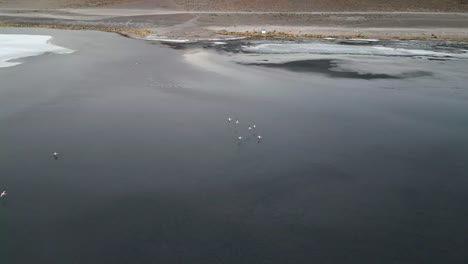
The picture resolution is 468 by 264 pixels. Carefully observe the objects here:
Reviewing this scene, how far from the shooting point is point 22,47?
24.6m

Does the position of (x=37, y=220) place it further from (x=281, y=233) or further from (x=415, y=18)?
(x=415, y=18)

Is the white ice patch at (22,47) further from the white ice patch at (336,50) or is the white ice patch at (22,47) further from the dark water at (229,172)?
the white ice patch at (336,50)

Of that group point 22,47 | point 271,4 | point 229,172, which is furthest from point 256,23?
point 229,172

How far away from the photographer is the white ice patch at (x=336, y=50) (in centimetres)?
2512

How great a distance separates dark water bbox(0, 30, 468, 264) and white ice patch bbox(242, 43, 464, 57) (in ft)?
26.2

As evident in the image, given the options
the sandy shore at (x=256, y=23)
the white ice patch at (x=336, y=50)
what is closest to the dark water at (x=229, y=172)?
the white ice patch at (x=336, y=50)

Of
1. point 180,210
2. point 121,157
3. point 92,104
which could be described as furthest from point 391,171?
point 92,104

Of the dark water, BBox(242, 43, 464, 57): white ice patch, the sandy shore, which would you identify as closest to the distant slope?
the sandy shore

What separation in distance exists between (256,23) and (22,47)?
21.6 meters

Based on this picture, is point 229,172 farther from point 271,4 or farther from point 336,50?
point 271,4

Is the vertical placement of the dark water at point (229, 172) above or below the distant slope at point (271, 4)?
below

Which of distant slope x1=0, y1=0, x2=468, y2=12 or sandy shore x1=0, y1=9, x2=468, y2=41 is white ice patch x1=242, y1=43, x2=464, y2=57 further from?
distant slope x1=0, y1=0, x2=468, y2=12

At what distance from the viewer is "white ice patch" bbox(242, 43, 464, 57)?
2512cm

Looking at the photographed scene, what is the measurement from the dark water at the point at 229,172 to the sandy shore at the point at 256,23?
17.7 m
